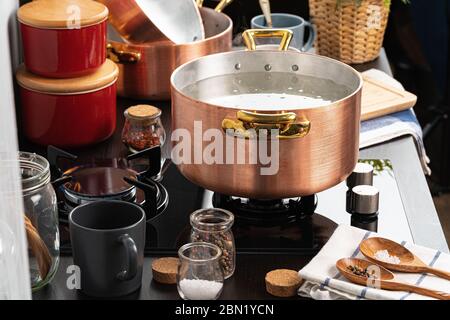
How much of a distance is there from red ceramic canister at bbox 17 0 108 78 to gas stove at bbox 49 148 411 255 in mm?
175

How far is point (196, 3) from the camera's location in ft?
6.30

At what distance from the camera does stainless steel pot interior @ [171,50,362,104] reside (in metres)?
1.42

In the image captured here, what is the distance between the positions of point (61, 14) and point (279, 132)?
0.51 meters

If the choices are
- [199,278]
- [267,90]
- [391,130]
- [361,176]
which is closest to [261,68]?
[267,90]

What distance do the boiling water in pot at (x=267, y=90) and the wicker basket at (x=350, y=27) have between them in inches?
22.1

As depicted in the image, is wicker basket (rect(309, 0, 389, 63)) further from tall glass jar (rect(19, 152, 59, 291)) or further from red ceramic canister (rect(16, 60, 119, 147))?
tall glass jar (rect(19, 152, 59, 291))

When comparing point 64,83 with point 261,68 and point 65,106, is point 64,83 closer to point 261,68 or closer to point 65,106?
point 65,106

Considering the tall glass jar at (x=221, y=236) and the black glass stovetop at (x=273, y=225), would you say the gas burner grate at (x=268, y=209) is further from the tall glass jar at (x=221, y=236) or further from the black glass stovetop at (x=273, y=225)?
the tall glass jar at (x=221, y=236)

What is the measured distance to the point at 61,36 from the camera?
1549mm

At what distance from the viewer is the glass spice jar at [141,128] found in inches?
63.4

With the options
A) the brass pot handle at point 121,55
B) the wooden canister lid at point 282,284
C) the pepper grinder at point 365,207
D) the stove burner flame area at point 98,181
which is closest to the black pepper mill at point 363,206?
the pepper grinder at point 365,207

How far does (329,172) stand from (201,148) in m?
0.19
